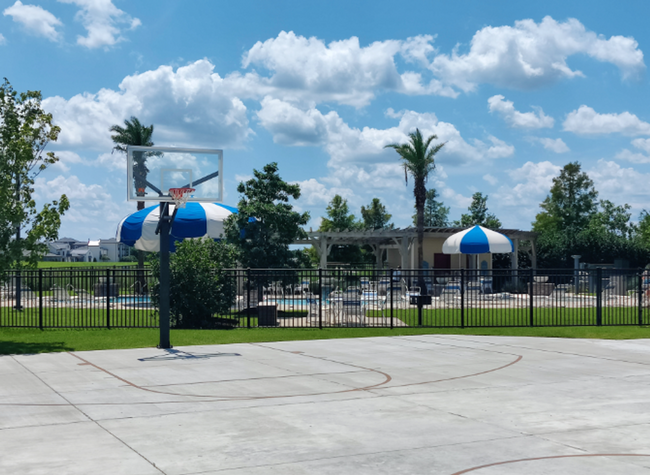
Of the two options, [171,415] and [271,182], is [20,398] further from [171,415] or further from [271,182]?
[271,182]

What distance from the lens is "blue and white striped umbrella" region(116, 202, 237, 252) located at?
114 feet

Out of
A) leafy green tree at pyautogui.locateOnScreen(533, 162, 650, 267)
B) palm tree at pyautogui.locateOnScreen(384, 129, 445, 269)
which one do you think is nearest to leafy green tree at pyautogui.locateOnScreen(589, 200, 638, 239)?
leafy green tree at pyautogui.locateOnScreen(533, 162, 650, 267)

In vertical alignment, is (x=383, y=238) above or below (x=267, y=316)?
above

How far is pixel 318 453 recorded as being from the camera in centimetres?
707

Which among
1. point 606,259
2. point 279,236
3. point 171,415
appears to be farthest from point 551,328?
point 606,259

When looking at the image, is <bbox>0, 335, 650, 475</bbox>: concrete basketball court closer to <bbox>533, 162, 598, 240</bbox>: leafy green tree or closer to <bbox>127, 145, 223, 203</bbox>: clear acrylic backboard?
<bbox>127, 145, 223, 203</bbox>: clear acrylic backboard

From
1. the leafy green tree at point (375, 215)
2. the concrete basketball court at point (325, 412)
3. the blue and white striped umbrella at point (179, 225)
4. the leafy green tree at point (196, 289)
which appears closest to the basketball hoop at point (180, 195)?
the concrete basketball court at point (325, 412)

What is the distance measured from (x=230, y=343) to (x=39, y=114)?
8.01m

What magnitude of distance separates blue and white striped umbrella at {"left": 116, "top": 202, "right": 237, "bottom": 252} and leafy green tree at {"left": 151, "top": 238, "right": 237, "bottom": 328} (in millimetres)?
13246

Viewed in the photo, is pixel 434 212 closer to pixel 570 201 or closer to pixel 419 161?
pixel 570 201

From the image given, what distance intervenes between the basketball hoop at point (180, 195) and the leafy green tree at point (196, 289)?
4.28 meters

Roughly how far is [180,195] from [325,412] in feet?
28.6

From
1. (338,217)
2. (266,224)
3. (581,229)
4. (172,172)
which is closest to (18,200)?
(172,172)

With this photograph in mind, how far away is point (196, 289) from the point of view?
20.5 meters
